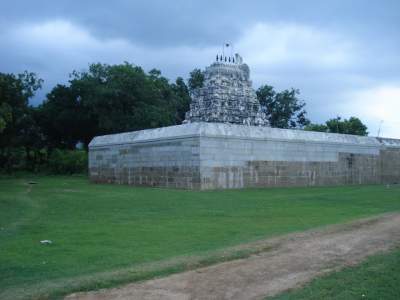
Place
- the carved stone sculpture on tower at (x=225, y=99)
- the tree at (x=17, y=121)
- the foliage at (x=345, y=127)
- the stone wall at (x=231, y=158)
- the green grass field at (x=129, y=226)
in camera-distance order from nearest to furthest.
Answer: the green grass field at (x=129, y=226), the stone wall at (x=231, y=158), the carved stone sculpture on tower at (x=225, y=99), the tree at (x=17, y=121), the foliage at (x=345, y=127)

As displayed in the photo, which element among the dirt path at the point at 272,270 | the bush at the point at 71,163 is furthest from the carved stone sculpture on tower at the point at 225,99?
the dirt path at the point at 272,270

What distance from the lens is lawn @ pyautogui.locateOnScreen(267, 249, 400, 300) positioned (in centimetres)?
463

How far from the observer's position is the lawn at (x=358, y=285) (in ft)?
15.2

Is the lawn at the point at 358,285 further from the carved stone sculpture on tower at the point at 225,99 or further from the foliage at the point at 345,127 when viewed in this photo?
the foliage at the point at 345,127

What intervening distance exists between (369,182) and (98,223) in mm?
17088

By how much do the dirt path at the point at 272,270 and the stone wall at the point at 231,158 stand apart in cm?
863

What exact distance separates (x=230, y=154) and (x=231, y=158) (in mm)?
167

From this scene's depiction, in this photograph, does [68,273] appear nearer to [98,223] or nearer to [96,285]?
[96,285]

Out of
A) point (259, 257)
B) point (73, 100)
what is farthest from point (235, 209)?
point (73, 100)

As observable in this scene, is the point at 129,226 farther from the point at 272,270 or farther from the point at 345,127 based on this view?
the point at 345,127

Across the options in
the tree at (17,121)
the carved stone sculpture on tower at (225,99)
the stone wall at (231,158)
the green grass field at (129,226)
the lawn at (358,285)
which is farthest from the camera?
the tree at (17,121)

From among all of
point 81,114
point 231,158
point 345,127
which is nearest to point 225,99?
point 231,158

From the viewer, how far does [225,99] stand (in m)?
24.8

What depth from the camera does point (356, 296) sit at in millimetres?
4629
